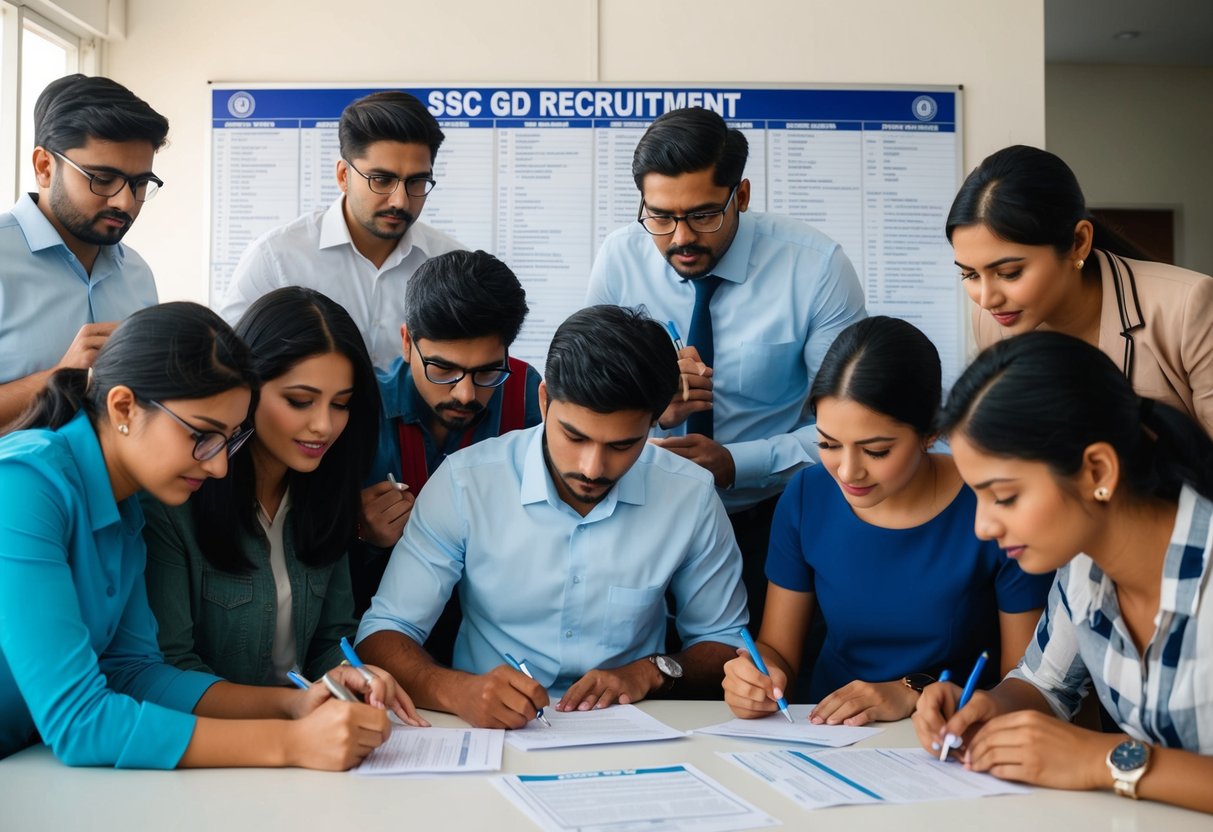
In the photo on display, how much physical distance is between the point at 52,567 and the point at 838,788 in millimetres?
1074

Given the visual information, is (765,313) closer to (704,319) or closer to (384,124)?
(704,319)

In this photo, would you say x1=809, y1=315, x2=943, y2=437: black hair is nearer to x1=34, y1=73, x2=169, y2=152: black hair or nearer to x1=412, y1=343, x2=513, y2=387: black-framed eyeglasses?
x1=412, y1=343, x2=513, y2=387: black-framed eyeglasses

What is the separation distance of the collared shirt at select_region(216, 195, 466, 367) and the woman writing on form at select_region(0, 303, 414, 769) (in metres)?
1.09

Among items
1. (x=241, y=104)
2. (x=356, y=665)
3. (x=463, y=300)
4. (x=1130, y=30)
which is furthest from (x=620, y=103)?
(x=1130, y=30)

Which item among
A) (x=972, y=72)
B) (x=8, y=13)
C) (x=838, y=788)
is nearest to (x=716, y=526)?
(x=838, y=788)

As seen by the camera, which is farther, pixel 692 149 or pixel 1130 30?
pixel 1130 30

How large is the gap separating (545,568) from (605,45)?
2.35 metres

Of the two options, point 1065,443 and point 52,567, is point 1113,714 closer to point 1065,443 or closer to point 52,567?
point 1065,443

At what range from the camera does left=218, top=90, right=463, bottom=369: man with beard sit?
261cm

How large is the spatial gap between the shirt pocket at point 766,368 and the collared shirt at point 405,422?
2.05ft

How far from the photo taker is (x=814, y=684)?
2.10m

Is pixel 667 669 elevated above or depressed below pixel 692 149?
below

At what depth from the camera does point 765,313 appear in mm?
2666

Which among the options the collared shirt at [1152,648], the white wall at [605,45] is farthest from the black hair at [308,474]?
the white wall at [605,45]
